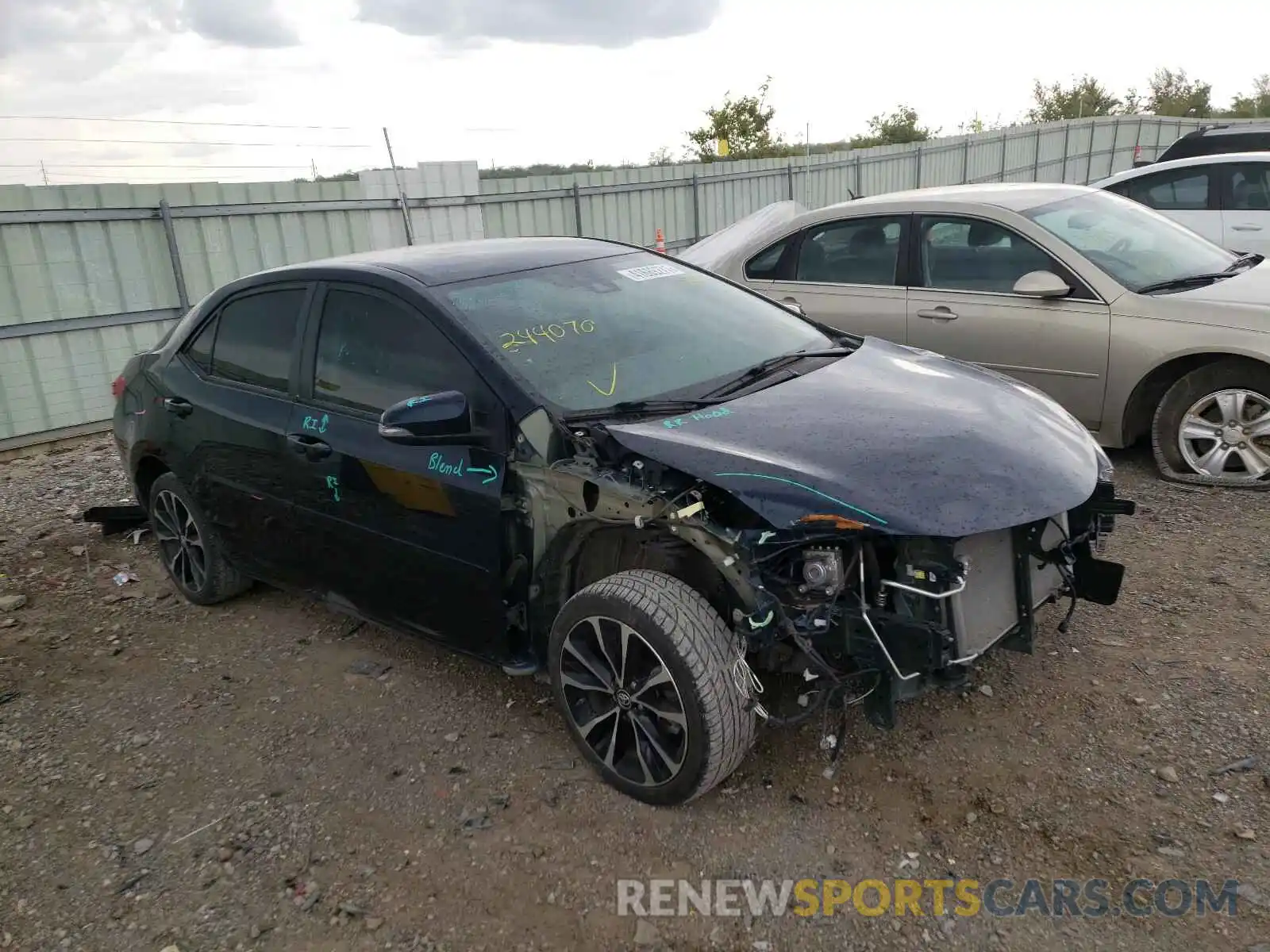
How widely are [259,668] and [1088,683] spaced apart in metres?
3.28

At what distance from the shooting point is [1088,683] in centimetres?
333

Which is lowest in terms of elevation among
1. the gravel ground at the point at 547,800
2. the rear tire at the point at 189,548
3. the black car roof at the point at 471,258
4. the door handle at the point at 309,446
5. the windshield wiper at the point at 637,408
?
the gravel ground at the point at 547,800

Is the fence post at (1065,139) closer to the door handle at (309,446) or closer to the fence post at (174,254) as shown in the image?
the fence post at (174,254)

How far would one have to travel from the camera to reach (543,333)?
10.8 feet

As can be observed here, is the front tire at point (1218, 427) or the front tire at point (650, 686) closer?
Answer: the front tire at point (650, 686)

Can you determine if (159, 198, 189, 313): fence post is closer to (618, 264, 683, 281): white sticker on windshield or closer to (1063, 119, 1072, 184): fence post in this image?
(618, 264, 683, 281): white sticker on windshield

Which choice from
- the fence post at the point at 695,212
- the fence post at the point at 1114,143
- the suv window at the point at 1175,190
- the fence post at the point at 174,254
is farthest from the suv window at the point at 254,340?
the fence post at the point at 1114,143

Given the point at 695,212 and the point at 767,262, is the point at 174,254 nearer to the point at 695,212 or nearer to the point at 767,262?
the point at 767,262

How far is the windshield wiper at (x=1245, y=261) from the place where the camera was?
18.3 ft

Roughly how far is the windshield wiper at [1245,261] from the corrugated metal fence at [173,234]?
7361 mm

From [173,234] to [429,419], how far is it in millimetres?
6656

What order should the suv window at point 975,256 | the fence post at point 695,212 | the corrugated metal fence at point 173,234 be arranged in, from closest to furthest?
the suv window at point 975,256
the corrugated metal fence at point 173,234
the fence post at point 695,212

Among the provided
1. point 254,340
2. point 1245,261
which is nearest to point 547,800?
point 254,340

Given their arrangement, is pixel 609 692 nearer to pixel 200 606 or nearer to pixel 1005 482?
pixel 1005 482
